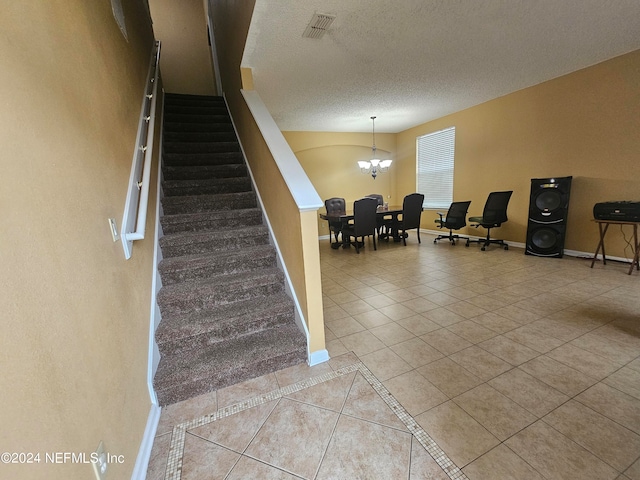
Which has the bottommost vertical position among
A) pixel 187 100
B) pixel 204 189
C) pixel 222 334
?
pixel 222 334

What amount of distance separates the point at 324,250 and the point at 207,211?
3.05 m

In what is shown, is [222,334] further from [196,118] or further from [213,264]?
[196,118]

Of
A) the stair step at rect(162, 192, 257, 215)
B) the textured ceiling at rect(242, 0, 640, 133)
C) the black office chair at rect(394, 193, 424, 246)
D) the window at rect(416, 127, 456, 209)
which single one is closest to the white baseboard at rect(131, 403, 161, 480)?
the stair step at rect(162, 192, 257, 215)

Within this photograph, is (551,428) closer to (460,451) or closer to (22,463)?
(460,451)

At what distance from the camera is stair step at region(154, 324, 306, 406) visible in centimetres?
164

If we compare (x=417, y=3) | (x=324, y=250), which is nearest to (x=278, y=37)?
(x=417, y=3)

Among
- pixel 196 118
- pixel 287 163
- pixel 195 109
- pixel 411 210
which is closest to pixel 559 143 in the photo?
pixel 411 210

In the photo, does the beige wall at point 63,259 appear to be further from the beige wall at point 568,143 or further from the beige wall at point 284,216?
the beige wall at point 568,143

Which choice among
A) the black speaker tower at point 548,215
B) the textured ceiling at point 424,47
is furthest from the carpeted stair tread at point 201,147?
the black speaker tower at point 548,215

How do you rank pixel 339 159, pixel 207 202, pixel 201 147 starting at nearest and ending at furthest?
pixel 207 202 < pixel 201 147 < pixel 339 159

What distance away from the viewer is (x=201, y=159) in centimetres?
333

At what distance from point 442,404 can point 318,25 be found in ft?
10.1

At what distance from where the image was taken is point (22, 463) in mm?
585

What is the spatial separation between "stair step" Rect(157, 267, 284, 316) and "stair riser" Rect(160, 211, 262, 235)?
65cm
